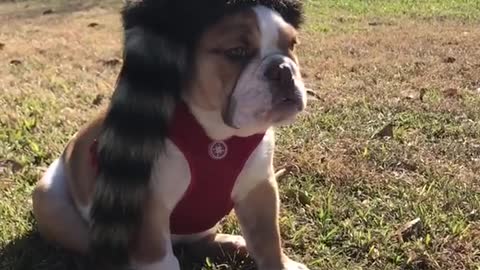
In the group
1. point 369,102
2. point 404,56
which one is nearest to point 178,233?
point 369,102

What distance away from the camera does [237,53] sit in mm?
2352

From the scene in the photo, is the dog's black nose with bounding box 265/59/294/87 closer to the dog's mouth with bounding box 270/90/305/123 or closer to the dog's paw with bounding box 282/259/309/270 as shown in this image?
the dog's mouth with bounding box 270/90/305/123

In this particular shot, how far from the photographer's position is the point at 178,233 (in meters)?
2.84

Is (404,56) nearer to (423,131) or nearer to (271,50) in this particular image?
(423,131)

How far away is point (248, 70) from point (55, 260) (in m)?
1.11

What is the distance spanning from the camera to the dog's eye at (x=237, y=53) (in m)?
2.34

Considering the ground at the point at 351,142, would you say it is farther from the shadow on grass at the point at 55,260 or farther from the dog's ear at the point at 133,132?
the dog's ear at the point at 133,132

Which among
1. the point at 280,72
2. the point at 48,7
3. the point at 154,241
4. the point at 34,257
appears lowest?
the point at 48,7

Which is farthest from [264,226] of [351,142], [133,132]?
[351,142]

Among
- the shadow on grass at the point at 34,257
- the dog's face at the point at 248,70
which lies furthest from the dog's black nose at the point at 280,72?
the shadow on grass at the point at 34,257

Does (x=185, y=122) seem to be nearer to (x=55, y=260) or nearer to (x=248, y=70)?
(x=248, y=70)

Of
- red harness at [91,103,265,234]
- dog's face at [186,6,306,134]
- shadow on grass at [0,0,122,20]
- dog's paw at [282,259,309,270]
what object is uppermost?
dog's face at [186,6,306,134]

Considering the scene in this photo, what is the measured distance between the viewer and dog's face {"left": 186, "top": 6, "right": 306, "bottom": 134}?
2.33 meters

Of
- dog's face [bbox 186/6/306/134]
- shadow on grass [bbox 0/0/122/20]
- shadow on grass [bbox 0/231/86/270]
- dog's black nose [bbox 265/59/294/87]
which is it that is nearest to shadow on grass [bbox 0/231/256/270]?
shadow on grass [bbox 0/231/86/270]
